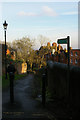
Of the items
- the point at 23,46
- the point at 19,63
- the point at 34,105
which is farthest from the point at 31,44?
the point at 34,105

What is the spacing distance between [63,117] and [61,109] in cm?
73

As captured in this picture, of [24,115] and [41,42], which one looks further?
[41,42]

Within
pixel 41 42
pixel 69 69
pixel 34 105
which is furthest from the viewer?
pixel 41 42

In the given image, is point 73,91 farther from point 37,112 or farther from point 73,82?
point 37,112

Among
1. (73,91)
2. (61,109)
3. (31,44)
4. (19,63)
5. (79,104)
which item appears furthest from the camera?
(31,44)

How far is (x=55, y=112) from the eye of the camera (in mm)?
5191

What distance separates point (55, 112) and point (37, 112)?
1.89ft

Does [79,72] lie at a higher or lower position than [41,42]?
lower

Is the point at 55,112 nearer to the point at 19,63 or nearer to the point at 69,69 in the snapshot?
the point at 69,69

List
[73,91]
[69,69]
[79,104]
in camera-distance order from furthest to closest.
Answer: [69,69] < [73,91] < [79,104]

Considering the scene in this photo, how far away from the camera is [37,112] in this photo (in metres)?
5.28

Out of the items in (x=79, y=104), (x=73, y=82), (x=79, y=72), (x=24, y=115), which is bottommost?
(x=24, y=115)

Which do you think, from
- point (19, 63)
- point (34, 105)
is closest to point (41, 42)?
point (19, 63)

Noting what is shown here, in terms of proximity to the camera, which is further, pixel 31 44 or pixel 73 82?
pixel 31 44
